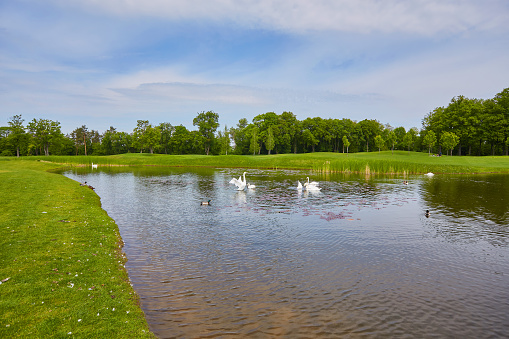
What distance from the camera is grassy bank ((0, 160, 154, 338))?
7719mm

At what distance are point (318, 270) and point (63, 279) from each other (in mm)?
10201

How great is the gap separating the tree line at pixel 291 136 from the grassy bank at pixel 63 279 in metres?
104

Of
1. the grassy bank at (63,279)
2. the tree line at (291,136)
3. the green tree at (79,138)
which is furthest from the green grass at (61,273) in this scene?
the green tree at (79,138)

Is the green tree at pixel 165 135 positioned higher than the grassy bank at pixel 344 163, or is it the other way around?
the green tree at pixel 165 135

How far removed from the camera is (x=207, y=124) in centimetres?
14488

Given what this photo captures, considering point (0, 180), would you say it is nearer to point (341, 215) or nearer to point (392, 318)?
point (341, 215)

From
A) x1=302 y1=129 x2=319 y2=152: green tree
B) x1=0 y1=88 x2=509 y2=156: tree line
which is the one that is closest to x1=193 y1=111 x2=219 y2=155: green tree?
x1=0 y1=88 x2=509 y2=156: tree line

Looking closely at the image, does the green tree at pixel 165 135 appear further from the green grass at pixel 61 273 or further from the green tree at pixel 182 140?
the green grass at pixel 61 273

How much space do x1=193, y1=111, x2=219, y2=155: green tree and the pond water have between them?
4776 inches

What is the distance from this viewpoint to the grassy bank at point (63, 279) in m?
7.72

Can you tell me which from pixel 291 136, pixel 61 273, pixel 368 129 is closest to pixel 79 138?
pixel 291 136

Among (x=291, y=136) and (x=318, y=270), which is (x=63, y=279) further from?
(x=291, y=136)

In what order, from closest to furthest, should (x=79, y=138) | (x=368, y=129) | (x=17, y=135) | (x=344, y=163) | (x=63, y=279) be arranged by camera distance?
(x=63, y=279), (x=344, y=163), (x=17, y=135), (x=368, y=129), (x=79, y=138)

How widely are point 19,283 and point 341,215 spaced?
823 inches
